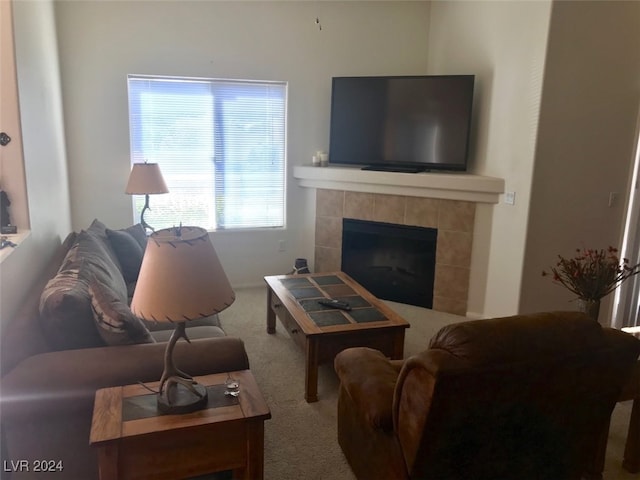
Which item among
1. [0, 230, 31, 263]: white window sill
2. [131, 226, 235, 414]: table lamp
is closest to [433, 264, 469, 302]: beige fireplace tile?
[131, 226, 235, 414]: table lamp

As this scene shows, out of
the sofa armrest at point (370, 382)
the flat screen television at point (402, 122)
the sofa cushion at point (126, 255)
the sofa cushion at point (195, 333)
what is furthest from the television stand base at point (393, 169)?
the sofa armrest at point (370, 382)

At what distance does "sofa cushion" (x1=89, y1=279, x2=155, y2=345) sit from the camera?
2.08 meters

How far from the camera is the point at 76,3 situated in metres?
4.33

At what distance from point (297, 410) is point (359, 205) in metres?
2.48

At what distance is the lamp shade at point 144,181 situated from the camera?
418 cm

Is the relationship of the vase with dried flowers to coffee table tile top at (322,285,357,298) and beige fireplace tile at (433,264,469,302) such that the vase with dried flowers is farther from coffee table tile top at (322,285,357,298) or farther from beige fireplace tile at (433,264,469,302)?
beige fireplace tile at (433,264,469,302)

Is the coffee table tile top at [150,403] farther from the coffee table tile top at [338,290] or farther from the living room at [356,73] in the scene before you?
the coffee table tile top at [338,290]

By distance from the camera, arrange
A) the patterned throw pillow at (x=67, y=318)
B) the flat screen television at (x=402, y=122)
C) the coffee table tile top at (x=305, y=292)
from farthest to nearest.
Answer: the flat screen television at (x=402, y=122)
the coffee table tile top at (x=305, y=292)
the patterned throw pillow at (x=67, y=318)

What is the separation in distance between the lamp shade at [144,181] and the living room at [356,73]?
0.56 meters

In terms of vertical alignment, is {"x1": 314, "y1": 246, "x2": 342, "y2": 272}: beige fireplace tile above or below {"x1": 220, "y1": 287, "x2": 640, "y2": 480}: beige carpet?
above

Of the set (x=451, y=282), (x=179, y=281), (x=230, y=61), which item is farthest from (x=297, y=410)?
(x=230, y=61)

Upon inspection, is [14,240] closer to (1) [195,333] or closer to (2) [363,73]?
(1) [195,333]

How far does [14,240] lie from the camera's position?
2420 millimetres

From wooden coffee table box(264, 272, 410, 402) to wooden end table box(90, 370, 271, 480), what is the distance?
113cm
